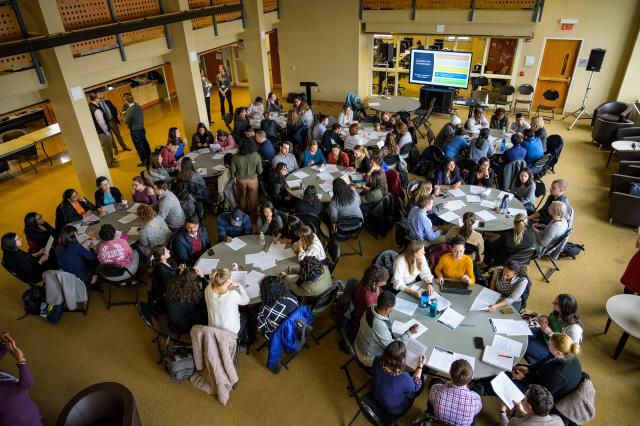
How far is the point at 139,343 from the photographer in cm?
555

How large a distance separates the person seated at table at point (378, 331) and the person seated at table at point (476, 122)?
6535 mm

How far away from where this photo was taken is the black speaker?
1125 centimetres

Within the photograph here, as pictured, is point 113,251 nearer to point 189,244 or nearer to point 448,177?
point 189,244

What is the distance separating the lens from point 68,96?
7.01m

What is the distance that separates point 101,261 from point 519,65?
1289cm

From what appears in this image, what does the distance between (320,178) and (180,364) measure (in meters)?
3.99

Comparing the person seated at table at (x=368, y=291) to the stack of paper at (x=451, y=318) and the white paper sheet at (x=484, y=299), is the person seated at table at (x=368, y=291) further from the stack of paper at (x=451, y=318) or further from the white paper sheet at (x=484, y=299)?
the white paper sheet at (x=484, y=299)

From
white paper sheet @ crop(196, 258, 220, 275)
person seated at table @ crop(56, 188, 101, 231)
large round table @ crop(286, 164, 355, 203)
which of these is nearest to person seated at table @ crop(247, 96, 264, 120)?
large round table @ crop(286, 164, 355, 203)

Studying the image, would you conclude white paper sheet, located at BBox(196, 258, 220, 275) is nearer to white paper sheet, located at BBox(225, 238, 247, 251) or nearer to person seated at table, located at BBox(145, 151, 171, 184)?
white paper sheet, located at BBox(225, 238, 247, 251)

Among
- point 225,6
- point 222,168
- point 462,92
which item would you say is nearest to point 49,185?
point 222,168

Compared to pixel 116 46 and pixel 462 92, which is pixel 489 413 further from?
pixel 462 92

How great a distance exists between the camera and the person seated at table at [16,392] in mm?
3688

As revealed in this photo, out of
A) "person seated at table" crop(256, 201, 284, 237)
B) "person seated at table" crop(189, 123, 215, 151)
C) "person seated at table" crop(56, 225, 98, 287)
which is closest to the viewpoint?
"person seated at table" crop(56, 225, 98, 287)

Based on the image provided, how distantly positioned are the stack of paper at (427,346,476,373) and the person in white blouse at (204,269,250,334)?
6.92 feet
